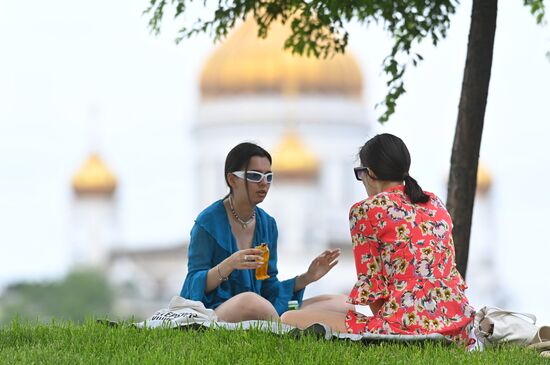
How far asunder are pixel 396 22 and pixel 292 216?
4737 centimetres

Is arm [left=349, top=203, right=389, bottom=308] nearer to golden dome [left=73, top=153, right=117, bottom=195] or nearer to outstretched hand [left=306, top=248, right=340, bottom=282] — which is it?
outstretched hand [left=306, top=248, right=340, bottom=282]

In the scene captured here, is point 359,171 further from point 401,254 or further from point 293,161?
point 293,161

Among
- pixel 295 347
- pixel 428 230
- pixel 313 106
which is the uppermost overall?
pixel 313 106

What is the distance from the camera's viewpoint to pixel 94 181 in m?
59.2

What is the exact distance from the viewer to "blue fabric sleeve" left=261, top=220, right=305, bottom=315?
7.38m

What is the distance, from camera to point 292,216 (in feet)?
186

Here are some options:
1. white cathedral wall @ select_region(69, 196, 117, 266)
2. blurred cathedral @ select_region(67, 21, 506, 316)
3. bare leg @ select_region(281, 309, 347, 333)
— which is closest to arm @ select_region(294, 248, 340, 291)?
bare leg @ select_region(281, 309, 347, 333)

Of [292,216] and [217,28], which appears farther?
[292,216]

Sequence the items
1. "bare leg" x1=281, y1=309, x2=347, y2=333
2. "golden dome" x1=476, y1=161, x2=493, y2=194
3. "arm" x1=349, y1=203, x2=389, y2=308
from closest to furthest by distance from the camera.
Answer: "arm" x1=349, y1=203, x2=389, y2=308 < "bare leg" x1=281, y1=309, x2=347, y2=333 < "golden dome" x1=476, y1=161, x2=493, y2=194

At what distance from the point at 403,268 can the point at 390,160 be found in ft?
1.54

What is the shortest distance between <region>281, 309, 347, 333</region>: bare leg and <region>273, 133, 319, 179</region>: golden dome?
47.4 m

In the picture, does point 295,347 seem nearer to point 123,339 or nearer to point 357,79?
point 123,339

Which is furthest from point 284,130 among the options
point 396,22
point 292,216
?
point 396,22

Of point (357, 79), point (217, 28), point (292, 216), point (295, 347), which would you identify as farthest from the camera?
point (357, 79)
